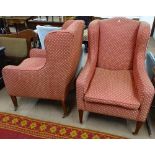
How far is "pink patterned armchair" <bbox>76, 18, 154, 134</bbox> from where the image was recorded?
61.1 inches

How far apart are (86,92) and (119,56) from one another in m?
0.64

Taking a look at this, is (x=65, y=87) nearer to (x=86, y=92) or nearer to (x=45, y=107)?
(x=86, y=92)

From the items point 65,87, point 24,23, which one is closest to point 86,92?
point 65,87

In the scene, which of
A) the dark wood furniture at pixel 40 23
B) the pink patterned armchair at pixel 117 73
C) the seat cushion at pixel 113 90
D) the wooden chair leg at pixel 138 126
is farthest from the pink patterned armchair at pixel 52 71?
the dark wood furniture at pixel 40 23

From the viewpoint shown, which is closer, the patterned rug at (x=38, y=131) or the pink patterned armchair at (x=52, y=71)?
the pink patterned armchair at (x=52, y=71)

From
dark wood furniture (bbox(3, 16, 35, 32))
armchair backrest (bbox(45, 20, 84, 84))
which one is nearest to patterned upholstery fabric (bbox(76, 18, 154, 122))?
armchair backrest (bbox(45, 20, 84, 84))

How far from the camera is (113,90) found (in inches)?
65.5

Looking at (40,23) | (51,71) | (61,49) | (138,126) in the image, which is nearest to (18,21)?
(40,23)

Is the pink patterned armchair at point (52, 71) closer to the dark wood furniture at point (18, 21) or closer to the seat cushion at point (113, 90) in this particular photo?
the seat cushion at point (113, 90)

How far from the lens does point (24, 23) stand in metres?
4.20

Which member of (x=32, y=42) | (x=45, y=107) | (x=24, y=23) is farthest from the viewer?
(x=24, y=23)

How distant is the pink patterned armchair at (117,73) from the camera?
1.55 m

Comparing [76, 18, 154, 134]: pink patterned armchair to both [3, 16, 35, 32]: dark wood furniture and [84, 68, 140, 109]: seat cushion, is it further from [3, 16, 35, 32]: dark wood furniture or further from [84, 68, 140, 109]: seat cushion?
[3, 16, 35, 32]: dark wood furniture

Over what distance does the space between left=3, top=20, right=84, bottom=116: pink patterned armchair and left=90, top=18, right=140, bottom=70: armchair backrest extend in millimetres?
344
